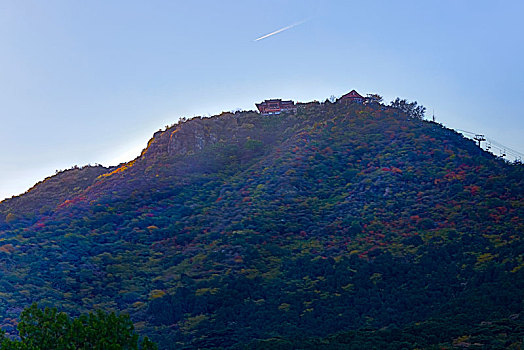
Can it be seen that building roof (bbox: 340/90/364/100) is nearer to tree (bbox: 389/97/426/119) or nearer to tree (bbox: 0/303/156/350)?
tree (bbox: 389/97/426/119)

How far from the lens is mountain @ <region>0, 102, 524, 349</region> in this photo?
40312 mm

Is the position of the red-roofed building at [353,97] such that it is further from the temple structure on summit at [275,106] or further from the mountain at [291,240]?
the temple structure on summit at [275,106]

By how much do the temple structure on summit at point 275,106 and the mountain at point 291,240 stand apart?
11433 mm

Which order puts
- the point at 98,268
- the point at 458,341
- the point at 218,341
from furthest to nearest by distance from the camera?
the point at 98,268, the point at 218,341, the point at 458,341

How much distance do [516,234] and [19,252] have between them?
139 feet

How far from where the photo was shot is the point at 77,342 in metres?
23.0

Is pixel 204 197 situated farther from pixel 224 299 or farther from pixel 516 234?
pixel 516 234

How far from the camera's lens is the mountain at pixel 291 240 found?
132ft

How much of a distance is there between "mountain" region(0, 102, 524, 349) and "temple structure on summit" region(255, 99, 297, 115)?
37.5 ft

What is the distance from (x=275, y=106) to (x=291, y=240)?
43862 mm

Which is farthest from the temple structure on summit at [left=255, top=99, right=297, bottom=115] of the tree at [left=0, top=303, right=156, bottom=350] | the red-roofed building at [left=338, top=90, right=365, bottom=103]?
the tree at [left=0, top=303, right=156, bottom=350]

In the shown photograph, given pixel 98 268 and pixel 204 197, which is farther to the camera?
pixel 204 197

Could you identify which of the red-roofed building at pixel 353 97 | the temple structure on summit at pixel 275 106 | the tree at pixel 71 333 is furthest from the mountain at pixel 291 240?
the tree at pixel 71 333

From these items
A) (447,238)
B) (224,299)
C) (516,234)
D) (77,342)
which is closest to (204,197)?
(224,299)
